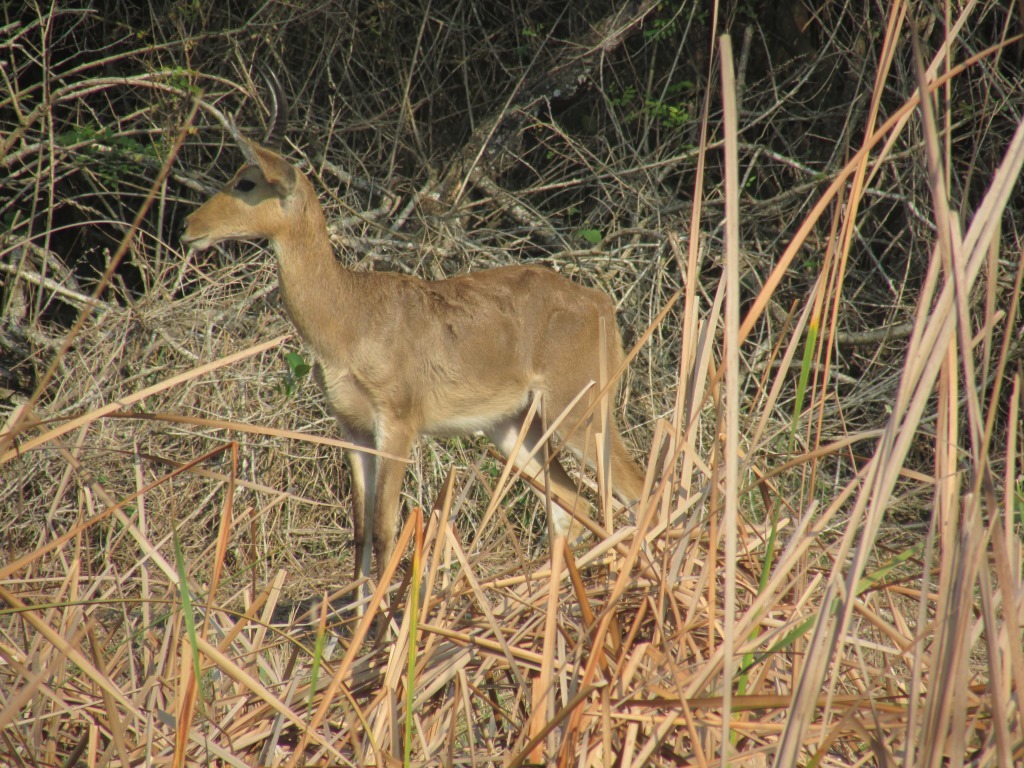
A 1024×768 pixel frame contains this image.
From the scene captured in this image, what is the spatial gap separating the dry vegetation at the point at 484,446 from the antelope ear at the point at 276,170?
510 mm

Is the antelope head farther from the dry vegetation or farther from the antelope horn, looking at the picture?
the dry vegetation

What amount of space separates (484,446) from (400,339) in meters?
1.11

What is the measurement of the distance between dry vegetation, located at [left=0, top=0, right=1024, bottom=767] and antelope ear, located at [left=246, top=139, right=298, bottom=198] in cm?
51

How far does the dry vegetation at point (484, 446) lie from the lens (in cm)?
182

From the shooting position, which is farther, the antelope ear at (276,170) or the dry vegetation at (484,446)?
the antelope ear at (276,170)

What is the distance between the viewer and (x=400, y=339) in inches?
207

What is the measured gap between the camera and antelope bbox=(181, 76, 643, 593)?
194 inches

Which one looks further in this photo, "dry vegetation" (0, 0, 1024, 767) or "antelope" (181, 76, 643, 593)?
"antelope" (181, 76, 643, 593)

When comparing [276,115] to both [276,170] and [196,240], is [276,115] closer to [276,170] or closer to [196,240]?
[276,170]

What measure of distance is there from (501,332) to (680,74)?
3.12 m

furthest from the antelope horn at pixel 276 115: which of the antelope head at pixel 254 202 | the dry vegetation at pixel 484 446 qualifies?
the dry vegetation at pixel 484 446

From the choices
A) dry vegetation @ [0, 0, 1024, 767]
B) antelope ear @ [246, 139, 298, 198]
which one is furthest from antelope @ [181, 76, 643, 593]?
dry vegetation @ [0, 0, 1024, 767]

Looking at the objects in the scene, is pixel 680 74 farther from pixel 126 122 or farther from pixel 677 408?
pixel 677 408

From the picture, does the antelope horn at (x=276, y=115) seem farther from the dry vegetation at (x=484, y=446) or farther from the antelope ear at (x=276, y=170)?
the dry vegetation at (x=484, y=446)
